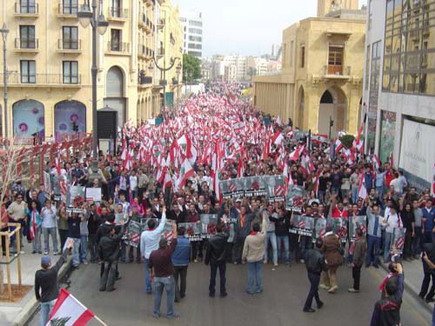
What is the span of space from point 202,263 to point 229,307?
10.0 feet

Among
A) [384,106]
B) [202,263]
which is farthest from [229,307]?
[384,106]

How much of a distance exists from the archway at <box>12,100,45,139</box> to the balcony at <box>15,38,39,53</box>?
3.91m

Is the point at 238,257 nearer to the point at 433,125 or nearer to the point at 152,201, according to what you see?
the point at 152,201

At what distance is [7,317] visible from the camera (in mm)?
10594

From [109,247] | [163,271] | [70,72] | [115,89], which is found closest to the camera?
[163,271]

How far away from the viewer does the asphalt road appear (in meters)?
10.8

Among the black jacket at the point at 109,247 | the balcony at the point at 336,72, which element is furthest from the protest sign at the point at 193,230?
the balcony at the point at 336,72

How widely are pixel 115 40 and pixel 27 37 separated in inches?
276

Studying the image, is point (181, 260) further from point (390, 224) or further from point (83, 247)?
point (390, 224)

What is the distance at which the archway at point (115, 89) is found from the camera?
4736 cm

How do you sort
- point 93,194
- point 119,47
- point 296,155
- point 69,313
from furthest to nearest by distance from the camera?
point 119,47, point 296,155, point 93,194, point 69,313

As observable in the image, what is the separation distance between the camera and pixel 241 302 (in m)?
11.7

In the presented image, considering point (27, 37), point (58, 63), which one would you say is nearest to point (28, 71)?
point (58, 63)

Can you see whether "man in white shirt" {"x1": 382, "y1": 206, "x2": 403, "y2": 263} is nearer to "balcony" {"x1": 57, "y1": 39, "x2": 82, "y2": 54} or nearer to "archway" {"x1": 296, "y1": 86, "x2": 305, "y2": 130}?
"balcony" {"x1": 57, "y1": 39, "x2": 82, "y2": 54}
